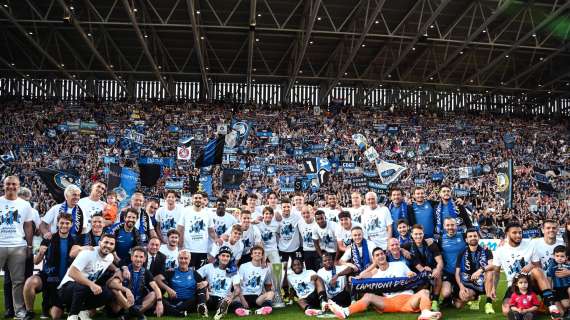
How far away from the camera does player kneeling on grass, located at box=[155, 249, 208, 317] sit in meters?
8.93

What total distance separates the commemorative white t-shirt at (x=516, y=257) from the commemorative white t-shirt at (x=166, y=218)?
6.19 metres

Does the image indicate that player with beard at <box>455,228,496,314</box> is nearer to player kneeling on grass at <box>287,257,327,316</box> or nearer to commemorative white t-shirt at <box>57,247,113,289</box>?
player kneeling on grass at <box>287,257,327,316</box>

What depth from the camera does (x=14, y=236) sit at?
838 centimetres

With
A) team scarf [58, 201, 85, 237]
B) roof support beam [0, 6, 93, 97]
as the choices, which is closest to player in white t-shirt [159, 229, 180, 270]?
team scarf [58, 201, 85, 237]

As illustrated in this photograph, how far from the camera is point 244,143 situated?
3097 centimetres

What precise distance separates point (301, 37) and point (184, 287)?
828 inches

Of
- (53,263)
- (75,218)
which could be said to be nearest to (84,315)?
(53,263)

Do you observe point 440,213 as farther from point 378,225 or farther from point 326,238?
point 326,238

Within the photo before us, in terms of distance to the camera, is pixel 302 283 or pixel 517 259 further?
pixel 302 283

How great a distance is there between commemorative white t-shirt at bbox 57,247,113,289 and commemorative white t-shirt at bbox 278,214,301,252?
3842 mm

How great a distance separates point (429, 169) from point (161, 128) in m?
16.5

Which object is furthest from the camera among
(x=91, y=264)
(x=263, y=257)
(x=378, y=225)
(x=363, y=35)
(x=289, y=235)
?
(x=363, y=35)

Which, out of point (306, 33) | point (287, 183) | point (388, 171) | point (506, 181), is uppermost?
point (306, 33)

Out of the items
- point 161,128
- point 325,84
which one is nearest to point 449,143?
point 325,84
